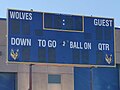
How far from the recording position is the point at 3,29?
29625 millimetres

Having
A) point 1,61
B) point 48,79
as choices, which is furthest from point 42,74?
point 1,61

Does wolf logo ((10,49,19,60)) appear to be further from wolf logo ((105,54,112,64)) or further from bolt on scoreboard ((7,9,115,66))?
wolf logo ((105,54,112,64))

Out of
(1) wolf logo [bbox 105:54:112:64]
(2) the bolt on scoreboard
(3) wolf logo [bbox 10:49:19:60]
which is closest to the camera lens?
(3) wolf logo [bbox 10:49:19:60]

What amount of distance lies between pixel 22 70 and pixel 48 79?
1.77m

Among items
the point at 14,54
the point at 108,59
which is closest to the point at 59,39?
the point at 14,54

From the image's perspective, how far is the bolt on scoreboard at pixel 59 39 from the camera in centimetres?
2475

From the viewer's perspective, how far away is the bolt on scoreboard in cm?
2475

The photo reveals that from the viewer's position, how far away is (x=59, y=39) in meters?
25.6

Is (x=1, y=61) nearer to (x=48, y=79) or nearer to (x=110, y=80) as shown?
(x=48, y=79)

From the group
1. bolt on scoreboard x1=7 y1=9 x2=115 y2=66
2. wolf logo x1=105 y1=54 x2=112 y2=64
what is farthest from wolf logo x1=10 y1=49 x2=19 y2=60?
wolf logo x1=105 y1=54 x2=112 y2=64

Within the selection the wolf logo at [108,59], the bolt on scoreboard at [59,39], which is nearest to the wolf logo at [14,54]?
the bolt on scoreboard at [59,39]

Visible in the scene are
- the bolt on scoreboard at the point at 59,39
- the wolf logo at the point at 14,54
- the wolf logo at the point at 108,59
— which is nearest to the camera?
the wolf logo at the point at 14,54

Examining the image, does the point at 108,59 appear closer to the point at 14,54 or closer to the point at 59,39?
the point at 59,39

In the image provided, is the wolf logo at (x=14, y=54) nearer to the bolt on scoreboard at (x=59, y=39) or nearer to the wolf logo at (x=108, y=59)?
the bolt on scoreboard at (x=59, y=39)
